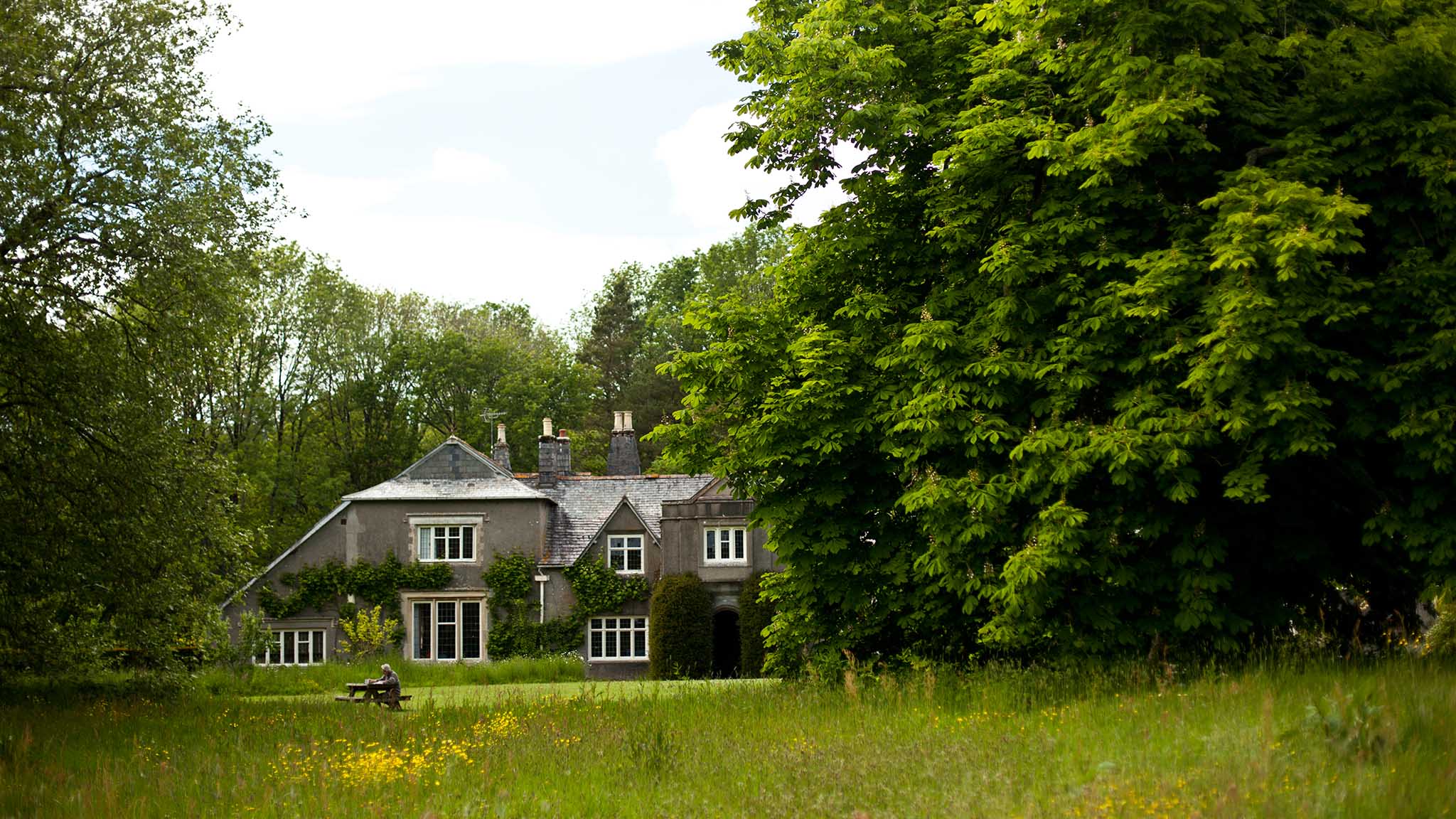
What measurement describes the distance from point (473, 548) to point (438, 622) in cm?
297

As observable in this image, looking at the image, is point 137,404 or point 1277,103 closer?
point 1277,103

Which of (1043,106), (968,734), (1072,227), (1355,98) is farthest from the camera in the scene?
(1043,106)

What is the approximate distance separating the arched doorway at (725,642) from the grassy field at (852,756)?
90.0ft

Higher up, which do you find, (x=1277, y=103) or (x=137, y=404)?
(x=1277, y=103)

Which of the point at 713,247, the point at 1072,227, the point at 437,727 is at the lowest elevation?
the point at 437,727

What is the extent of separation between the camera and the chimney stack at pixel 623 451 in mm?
52531

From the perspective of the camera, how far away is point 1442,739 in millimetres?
9352

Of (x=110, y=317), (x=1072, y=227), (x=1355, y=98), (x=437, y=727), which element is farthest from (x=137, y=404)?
(x=1355, y=98)

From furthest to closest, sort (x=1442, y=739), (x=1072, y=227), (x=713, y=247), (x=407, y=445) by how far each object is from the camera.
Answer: (x=713, y=247), (x=407, y=445), (x=1072, y=227), (x=1442, y=739)

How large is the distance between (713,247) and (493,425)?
17314 millimetres

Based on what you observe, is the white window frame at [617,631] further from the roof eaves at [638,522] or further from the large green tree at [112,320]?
the large green tree at [112,320]

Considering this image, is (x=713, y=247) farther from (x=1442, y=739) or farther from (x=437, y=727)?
(x=1442, y=739)

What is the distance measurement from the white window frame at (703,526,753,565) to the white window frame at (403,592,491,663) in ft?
29.0

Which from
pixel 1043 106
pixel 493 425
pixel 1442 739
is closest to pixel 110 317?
pixel 1043 106
